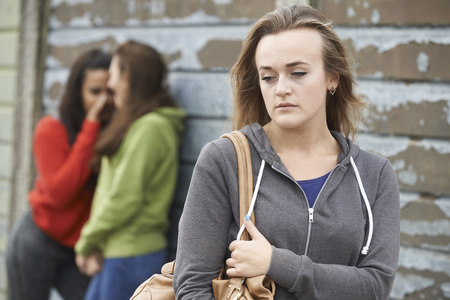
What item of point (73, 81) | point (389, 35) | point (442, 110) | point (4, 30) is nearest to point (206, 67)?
point (73, 81)

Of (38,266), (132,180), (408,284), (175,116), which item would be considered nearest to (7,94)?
(38,266)

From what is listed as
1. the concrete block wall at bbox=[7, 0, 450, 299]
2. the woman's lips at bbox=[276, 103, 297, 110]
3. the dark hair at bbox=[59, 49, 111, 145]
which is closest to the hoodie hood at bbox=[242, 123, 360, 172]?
the woman's lips at bbox=[276, 103, 297, 110]

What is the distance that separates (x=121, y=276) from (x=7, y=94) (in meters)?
2.30

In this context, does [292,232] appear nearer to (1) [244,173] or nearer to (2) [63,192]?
(1) [244,173]

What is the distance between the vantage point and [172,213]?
14.2ft

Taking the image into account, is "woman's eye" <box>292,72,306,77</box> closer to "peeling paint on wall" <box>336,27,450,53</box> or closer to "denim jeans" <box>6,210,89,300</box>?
"peeling paint on wall" <box>336,27,450,53</box>

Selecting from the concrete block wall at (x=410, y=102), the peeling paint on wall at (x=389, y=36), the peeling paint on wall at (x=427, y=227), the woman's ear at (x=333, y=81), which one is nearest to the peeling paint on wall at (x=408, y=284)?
the concrete block wall at (x=410, y=102)

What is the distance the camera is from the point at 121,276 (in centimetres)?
375

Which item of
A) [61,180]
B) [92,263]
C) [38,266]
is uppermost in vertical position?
[61,180]

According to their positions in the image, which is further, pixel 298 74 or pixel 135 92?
pixel 135 92

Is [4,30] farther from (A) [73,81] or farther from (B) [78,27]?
(A) [73,81]

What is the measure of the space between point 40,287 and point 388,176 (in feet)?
9.46

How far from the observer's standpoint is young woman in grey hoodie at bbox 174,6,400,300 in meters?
1.94

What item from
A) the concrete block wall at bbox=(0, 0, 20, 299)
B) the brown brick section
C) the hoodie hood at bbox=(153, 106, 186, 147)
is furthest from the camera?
the concrete block wall at bbox=(0, 0, 20, 299)
